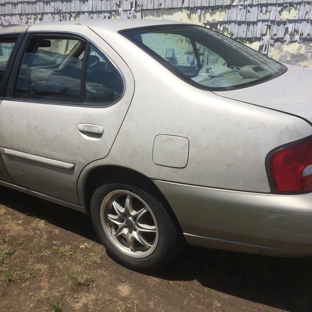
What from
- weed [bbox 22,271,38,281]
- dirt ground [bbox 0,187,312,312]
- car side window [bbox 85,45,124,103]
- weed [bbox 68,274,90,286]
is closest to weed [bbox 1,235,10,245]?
dirt ground [bbox 0,187,312,312]

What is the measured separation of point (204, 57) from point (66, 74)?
1.01 m

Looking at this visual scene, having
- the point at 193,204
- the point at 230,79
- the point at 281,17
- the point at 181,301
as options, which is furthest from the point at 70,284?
the point at 281,17

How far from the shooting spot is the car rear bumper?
6.84ft

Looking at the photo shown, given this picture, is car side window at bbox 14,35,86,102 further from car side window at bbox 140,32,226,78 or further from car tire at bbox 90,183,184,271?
car tire at bbox 90,183,184,271

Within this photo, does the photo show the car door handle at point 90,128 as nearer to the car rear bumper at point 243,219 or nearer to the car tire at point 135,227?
the car tire at point 135,227

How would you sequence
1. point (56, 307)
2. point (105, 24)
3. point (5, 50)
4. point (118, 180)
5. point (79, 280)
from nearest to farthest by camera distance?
point (56, 307) < point (118, 180) < point (79, 280) < point (105, 24) < point (5, 50)

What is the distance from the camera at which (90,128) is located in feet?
8.63

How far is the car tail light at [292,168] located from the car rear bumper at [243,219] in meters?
0.05

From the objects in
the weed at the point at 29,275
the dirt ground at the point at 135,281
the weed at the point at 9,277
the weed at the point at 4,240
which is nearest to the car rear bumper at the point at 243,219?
the dirt ground at the point at 135,281

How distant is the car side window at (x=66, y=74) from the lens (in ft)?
8.79

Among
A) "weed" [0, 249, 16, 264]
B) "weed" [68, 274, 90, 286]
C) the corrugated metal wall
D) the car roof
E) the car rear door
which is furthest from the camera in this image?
the corrugated metal wall

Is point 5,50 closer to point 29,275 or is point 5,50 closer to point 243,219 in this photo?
point 29,275

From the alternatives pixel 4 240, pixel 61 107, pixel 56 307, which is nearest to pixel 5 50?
pixel 61 107

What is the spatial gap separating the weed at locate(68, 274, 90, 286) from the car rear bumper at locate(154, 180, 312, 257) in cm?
80
